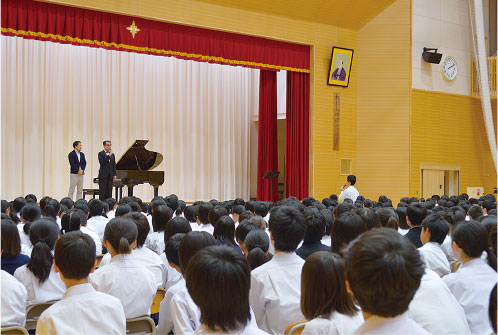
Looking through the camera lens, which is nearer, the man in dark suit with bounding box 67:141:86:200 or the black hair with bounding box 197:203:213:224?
the black hair with bounding box 197:203:213:224

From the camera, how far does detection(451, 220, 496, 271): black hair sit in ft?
9.97

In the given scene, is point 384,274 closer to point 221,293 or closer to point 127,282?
point 221,293

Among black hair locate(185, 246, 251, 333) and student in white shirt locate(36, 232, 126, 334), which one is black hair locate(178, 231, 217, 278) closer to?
student in white shirt locate(36, 232, 126, 334)

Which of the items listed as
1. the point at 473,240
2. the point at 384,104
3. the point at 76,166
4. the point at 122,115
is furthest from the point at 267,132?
the point at 473,240

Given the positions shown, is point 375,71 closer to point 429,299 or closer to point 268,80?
point 268,80

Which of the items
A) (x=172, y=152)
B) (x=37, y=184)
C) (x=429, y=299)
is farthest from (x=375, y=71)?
(x=429, y=299)

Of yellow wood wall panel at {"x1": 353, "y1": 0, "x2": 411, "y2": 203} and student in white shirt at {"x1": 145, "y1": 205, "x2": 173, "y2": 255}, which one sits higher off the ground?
yellow wood wall panel at {"x1": 353, "y1": 0, "x2": 411, "y2": 203}

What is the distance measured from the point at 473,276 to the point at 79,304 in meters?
2.01

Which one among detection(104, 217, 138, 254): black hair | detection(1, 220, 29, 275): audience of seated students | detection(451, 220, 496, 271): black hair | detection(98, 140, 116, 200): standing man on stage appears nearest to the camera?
detection(451, 220, 496, 271): black hair

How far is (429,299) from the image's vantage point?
7.82ft

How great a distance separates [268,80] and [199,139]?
272 cm

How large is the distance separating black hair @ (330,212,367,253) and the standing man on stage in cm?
797

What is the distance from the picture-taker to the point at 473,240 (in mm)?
3043

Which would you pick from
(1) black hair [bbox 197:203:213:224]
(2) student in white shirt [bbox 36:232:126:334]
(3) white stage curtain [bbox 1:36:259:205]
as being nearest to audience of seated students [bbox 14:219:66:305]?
(2) student in white shirt [bbox 36:232:126:334]
